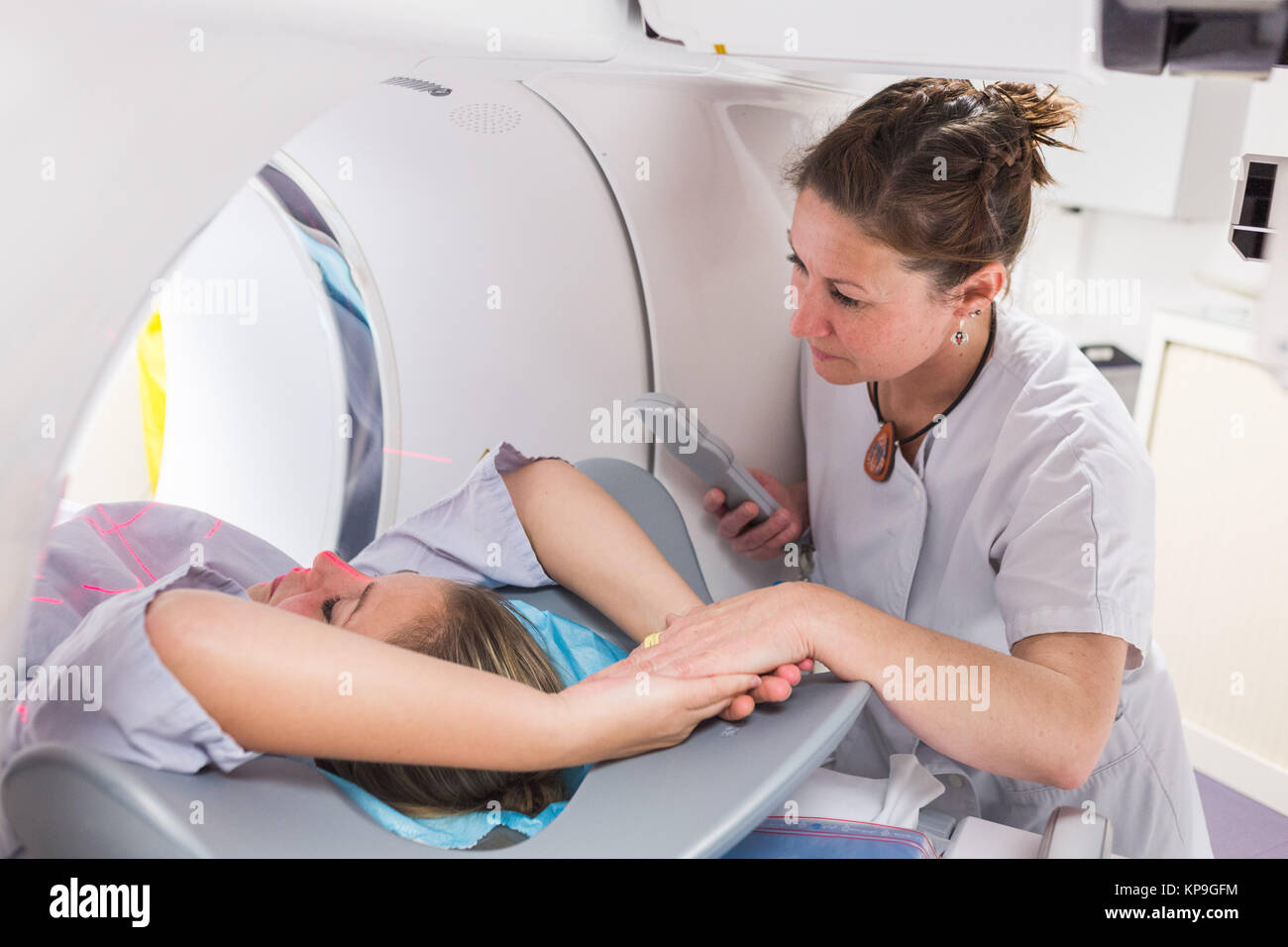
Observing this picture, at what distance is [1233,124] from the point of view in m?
2.63

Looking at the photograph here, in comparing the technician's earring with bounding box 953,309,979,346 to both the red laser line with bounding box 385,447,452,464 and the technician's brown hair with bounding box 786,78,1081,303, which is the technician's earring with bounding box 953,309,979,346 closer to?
the technician's brown hair with bounding box 786,78,1081,303

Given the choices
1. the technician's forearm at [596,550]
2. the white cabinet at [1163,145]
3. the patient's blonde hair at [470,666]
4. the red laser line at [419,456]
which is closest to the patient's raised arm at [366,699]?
the patient's blonde hair at [470,666]

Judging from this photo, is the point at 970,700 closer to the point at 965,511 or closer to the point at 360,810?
the point at 965,511

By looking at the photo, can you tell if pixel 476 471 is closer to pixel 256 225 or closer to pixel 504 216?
pixel 504 216

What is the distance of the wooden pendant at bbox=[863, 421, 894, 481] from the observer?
4.35 feet

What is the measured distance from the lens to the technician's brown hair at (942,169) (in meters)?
1.13

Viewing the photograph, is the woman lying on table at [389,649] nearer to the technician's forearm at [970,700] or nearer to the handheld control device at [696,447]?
the technician's forearm at [970,700]

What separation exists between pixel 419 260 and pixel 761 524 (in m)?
0.61

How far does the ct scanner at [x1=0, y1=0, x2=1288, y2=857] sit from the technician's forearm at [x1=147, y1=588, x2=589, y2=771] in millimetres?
65

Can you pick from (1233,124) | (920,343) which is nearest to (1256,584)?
(1233,124)

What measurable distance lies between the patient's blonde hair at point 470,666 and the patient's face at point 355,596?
0.02m
